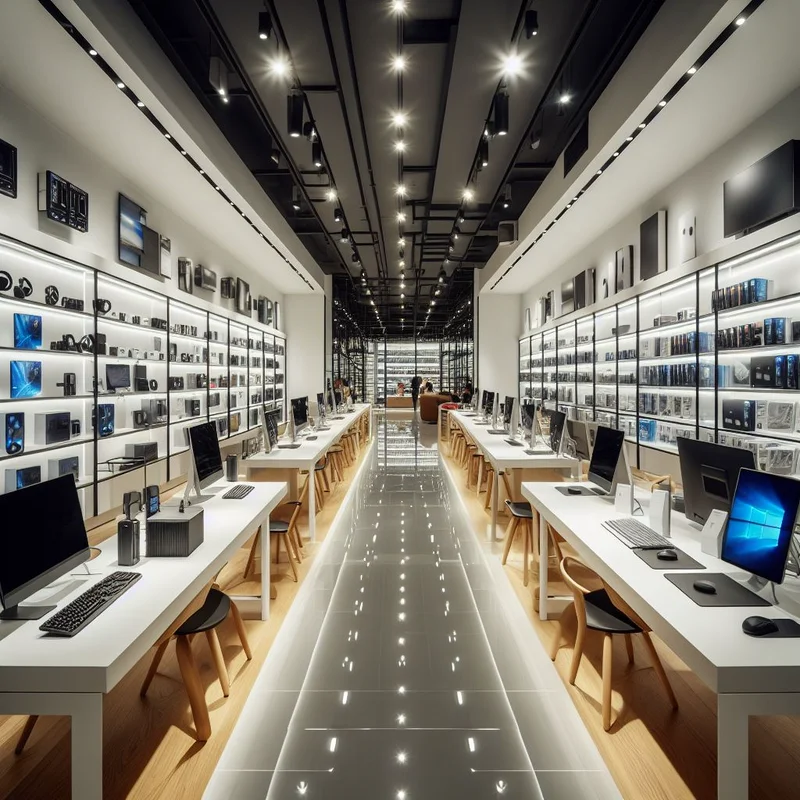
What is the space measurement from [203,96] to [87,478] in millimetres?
3956

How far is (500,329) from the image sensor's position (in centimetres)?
1332

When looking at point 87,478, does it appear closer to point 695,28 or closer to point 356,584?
point 356,584

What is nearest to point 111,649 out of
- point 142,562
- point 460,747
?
point 142,562

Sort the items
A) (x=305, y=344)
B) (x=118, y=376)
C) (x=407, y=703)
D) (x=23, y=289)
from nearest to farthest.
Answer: (x=407, y=703) < (x=23, y=289) < (x=118, y=376) < (x=305, y=344)

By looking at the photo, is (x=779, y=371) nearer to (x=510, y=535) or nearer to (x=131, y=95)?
(x=510, y=535)

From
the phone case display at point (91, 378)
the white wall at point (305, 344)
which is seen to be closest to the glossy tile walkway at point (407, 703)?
the phone case display at point (91, 378)

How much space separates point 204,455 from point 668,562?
258cm

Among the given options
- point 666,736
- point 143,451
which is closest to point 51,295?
point 143,451

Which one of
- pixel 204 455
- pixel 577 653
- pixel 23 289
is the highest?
pixel 23 289

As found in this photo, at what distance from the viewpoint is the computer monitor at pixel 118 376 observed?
16.9 feet

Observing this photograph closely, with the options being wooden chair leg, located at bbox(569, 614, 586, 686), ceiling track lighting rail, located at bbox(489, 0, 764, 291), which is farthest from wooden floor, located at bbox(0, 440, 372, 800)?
ceiling track lighting rail, located at bbox(489, 0, 764, 291)

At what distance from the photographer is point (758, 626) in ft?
4.92

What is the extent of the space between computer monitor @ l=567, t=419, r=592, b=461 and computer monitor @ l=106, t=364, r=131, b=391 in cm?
458

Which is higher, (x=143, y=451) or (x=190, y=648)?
(x=143, y=451)
